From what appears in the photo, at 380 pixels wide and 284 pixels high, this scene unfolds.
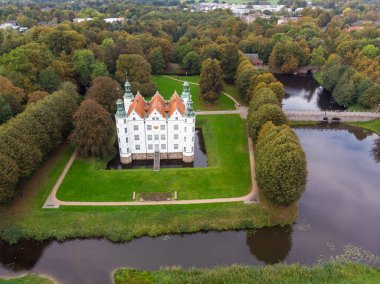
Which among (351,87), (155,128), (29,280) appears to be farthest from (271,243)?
(351,87)

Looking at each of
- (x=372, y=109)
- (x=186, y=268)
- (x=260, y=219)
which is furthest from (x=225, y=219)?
(x=372, y=109)

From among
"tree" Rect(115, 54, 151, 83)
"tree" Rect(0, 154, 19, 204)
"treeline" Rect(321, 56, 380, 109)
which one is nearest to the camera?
"tree" Rect(0, 154, 19, 204)

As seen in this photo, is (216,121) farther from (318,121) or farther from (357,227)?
(357,227)

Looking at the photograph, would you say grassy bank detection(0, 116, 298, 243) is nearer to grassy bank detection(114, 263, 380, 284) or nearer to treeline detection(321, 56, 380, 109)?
grassy bank detection(114, 263, 380, 284)

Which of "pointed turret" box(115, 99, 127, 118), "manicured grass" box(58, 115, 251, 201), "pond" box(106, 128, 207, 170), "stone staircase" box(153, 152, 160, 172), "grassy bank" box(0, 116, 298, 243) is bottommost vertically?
"pond" box(106, 128, 207, 170)

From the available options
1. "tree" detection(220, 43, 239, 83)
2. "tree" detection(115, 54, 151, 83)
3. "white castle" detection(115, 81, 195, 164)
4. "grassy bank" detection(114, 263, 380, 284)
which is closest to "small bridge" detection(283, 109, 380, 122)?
"tree" detection(220, 43, 239, 83)

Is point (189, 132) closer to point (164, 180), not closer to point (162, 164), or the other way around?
point (162, 164)
